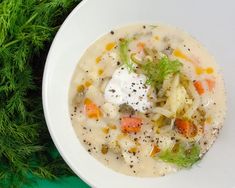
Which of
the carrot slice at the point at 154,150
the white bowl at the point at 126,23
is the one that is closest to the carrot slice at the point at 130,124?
the carrot slice at the point at 154,150

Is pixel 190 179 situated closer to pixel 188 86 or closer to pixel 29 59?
pixel 188 86

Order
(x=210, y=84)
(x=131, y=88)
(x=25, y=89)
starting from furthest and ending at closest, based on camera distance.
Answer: (x=210, y=84)
(x=131, y=88)
(x=25, y=89)

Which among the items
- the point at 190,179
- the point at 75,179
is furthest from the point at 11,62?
the point at 190,179

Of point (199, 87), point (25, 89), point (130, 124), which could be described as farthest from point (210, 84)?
point (25, 89)

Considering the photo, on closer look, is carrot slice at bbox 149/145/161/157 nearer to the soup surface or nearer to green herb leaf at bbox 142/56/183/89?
the soup surface

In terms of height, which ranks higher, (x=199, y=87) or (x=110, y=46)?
(x=110, y=46)

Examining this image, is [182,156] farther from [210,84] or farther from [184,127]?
[210,84]
